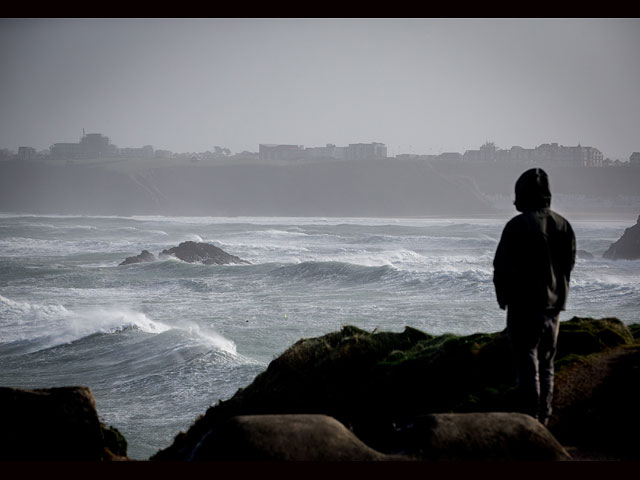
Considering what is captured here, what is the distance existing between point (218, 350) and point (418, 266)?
25.4 m

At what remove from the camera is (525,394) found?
17.9ft

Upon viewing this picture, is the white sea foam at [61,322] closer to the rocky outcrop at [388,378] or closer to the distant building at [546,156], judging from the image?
the rocky outcrop at [388,378]

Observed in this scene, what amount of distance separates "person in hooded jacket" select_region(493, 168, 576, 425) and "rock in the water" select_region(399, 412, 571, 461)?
23.7 inches

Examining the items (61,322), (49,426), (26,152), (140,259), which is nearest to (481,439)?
(49,426)

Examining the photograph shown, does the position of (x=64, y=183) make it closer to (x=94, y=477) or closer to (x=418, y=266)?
(x=418, y=266)

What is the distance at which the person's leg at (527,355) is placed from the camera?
17.8 ft

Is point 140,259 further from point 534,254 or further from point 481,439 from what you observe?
Answer: point 481,439

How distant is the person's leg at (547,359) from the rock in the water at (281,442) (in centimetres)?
141

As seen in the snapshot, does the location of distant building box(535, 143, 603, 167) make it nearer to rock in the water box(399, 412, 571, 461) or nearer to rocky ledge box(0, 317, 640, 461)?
→ rocky ledge box(0, 317, 640, 461)

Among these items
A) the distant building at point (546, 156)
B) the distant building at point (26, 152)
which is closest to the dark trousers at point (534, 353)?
the distant building at point (546, 156)

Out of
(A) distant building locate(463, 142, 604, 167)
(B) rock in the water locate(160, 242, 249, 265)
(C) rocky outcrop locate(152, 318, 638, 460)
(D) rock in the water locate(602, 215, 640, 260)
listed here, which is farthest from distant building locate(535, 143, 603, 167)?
(C) rocky outcrop locate(152, 318, 638, 460)

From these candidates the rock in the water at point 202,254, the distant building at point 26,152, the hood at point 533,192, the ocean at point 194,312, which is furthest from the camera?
the distant building at point 26,152

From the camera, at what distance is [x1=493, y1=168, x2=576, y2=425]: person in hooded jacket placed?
213 inches

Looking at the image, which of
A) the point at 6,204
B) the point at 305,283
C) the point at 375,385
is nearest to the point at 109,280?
the point at 305,283
